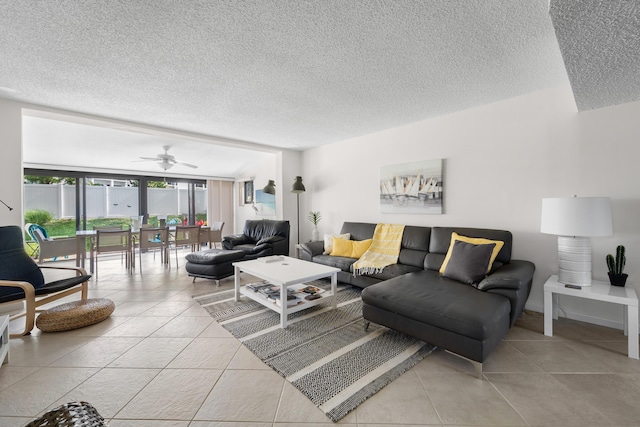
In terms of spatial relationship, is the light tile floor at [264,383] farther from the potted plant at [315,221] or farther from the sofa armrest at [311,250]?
the potted plant at [315,221]

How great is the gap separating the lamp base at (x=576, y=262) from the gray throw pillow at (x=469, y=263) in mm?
543

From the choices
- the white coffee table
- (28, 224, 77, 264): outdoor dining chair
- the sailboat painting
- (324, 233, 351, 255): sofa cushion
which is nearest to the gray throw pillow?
the sailboat painting

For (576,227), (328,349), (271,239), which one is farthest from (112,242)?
(576,227)

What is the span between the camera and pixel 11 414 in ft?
4.69

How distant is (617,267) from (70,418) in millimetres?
3676

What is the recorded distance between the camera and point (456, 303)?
6.37 feet

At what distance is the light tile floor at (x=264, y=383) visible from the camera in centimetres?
142

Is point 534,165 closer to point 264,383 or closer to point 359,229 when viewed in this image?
point 359,229

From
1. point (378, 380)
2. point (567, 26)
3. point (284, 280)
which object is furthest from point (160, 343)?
point (567, 26)

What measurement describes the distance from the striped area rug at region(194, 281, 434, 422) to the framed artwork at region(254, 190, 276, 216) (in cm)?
382

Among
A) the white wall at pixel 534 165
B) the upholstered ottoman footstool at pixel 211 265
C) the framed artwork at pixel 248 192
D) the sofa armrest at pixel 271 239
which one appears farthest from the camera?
the framed artwork at pixel 248 192

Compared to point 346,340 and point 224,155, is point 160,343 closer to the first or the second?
point 346,340

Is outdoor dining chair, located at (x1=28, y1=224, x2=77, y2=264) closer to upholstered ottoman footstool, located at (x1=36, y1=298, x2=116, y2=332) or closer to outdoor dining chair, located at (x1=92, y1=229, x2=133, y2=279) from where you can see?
outdoor dining chair, located at (x1=92, y1=229, x2=133, y2=279)

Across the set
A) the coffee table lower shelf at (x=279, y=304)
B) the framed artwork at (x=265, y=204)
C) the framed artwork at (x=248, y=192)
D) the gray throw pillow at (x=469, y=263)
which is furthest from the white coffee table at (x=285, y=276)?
the framed artwork at (x=248, y=192)
